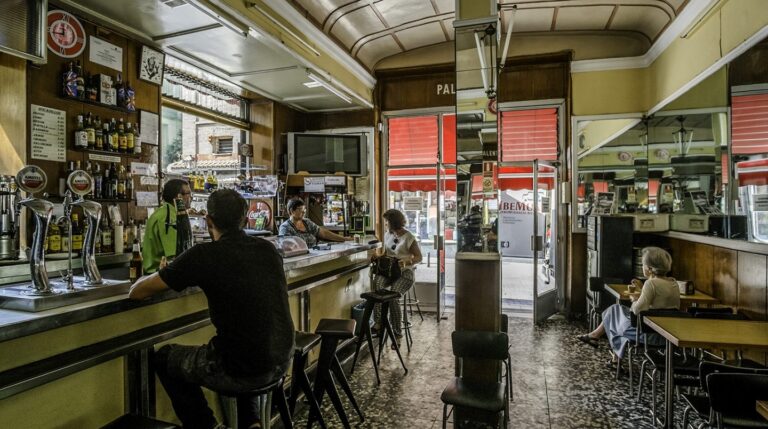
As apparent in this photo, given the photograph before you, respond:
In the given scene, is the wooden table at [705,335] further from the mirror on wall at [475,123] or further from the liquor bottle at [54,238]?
the liquor bottle at [54,238]

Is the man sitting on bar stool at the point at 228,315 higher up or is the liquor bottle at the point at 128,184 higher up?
the liquor bottle at the point at 128,184

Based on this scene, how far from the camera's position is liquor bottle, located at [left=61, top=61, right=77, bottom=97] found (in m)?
3.54

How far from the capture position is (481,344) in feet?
9.07

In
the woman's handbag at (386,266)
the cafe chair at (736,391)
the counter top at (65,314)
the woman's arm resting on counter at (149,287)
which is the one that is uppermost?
the woman's arm resting on counter at (149,287)

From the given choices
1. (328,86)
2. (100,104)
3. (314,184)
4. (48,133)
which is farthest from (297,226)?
(48,133)

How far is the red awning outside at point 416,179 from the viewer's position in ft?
22.5

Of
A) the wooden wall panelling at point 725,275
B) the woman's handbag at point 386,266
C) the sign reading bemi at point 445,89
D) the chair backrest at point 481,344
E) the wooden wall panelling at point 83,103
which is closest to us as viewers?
the chair backrest at point 481,344

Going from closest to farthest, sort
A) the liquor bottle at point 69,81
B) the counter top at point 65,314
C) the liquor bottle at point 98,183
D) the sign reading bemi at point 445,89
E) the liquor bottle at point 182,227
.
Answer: the counter top at point 65,314, the liquor bottle at point 182,227, the liquor bottle at point 69,81, the liquor bottle at point 98,183, the sign reading bemi at point 445,89

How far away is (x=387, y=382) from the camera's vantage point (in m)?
3.88

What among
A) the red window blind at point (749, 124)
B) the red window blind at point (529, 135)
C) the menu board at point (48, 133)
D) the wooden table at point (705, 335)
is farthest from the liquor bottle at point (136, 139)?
the red window blind at point (749, 124)

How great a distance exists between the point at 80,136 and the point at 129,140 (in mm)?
443

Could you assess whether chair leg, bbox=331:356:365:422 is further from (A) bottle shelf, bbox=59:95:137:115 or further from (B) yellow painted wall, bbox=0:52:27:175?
(A) bottle shelf, bbox=59:95:137:115

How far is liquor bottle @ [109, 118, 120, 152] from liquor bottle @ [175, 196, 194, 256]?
6.19 feet

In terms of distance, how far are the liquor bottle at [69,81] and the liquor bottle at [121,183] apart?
73 centimetres
